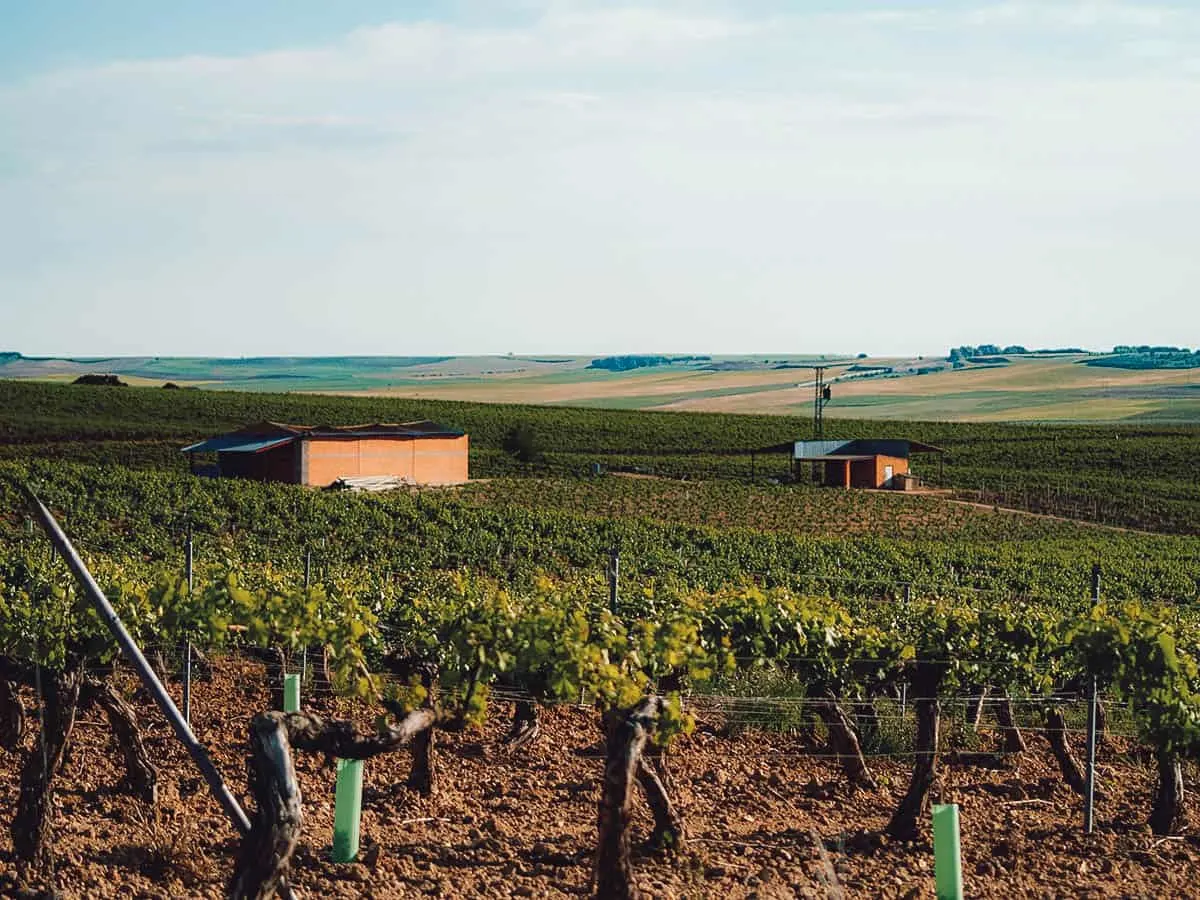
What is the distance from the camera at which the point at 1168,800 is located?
10609 millimetres

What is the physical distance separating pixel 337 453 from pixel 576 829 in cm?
4013

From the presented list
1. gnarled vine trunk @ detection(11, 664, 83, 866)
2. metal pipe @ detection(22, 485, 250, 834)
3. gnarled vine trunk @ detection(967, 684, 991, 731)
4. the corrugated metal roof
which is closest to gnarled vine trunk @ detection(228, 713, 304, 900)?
metal pipe @ detection(22, 485, 250, 834)

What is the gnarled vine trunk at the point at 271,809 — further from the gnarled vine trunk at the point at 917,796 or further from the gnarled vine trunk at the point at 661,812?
the gnarled vine trunk at the point at 917,796

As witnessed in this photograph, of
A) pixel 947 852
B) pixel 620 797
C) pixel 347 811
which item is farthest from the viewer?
pixel 347 811

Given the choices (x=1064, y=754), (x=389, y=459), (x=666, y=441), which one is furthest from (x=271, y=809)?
(x=666, y=441)

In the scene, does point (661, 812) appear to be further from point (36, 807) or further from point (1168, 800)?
point (1168, 800)

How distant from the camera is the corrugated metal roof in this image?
160ft

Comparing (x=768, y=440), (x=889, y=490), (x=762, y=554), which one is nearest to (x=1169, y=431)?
(x=768, y=440)

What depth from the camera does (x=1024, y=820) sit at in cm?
1082

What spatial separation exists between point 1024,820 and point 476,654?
4.70 m

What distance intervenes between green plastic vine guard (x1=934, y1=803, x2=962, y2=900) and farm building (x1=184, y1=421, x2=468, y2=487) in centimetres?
4094

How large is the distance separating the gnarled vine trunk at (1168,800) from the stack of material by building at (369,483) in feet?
125

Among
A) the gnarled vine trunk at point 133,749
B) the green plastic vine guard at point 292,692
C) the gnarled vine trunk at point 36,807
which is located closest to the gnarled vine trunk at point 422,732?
the green plastic vine guard at point 292,692

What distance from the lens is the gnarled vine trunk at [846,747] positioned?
11539mm
